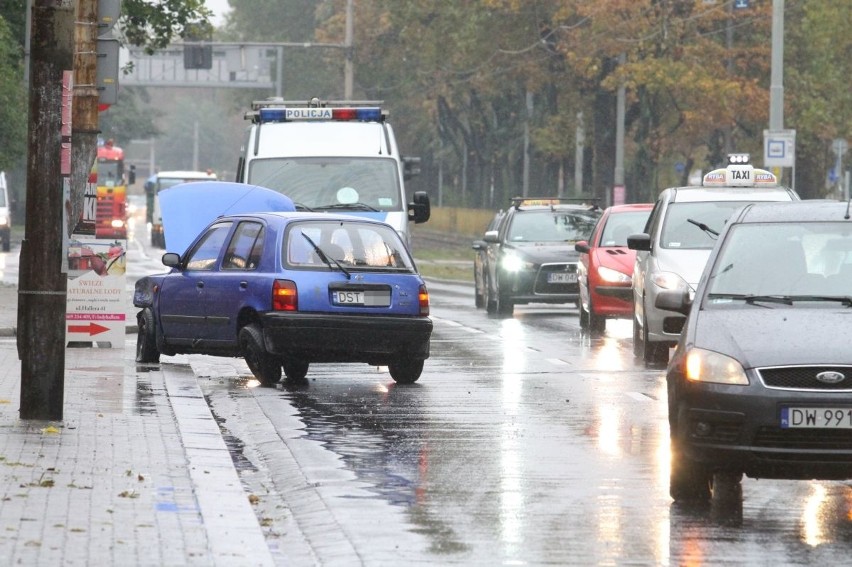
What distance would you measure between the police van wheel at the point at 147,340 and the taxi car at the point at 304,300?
0.45m

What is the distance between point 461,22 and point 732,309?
49113 millimetres

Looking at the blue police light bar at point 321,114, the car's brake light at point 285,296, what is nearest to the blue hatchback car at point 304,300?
the car's brake light at point 285,296

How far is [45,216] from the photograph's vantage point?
12211mm

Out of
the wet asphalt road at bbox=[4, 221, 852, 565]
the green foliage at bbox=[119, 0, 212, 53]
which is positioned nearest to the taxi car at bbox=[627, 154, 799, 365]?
the wet asphalt road at bbox=[4, 221, 852, 565]

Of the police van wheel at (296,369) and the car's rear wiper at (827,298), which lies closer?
the car's rear wiper at (827,298)

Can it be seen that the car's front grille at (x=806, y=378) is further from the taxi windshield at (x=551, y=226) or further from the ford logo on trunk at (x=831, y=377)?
the taxi windshield at (x=551, y=226)

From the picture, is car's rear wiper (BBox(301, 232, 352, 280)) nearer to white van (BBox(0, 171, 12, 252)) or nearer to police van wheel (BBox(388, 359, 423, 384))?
police van wheel (BBox(388, 359, 423, 384))

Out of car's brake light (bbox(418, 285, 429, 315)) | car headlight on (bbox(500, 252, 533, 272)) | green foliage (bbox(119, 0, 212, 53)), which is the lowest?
car headlight on (bbox(500, 252, 533, 272))

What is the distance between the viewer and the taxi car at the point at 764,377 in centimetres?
904

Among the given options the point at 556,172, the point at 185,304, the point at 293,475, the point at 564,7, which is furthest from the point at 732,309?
the point at 556,172

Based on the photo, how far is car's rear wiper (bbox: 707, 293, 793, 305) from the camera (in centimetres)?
1002

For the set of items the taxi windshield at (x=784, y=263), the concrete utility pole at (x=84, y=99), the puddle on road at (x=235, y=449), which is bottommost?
the puddle on road at (x=235, y=449)

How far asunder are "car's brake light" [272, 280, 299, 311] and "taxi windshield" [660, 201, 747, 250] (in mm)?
4353

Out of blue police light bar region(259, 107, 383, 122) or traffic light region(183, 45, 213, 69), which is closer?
blue police light bar region(259, 107, 383, 122)
